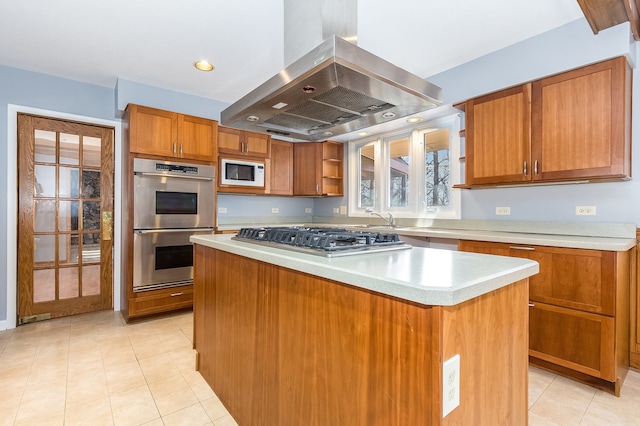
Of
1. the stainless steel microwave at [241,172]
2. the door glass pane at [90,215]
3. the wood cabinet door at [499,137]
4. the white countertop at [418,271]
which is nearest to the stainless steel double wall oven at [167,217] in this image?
the stainless steel microwave at [241,172]

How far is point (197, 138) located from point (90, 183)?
126 centimetres

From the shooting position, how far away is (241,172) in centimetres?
397

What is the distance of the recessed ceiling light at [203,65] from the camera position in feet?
9.80

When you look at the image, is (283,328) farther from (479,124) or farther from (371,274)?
(479,124)

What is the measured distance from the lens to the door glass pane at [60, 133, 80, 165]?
3.26m

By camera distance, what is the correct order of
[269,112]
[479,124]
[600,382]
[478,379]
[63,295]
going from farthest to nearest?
[63,295]
[479,124]
[600,382]
[269,112]
[478,379]

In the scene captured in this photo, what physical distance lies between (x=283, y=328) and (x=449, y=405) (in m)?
0.68

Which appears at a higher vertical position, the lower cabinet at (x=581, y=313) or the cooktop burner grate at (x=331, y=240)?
the cooktop burner grate at (x=331, y=240)

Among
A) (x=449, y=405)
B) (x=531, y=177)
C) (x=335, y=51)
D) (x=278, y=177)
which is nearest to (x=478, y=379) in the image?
(x=449, y=405)

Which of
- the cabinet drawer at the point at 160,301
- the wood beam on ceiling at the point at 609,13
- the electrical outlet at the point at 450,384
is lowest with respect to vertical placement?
the cabinet drawer at the point at 160,301

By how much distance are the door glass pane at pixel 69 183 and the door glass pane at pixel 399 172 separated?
364 centimetres

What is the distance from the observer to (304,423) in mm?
1160

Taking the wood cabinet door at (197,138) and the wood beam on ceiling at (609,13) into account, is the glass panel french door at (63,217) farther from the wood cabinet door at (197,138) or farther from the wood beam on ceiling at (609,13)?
→ the wood beam on ceiling at (609,13)

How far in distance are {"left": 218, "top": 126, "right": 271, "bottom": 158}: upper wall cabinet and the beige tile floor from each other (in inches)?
86.5
